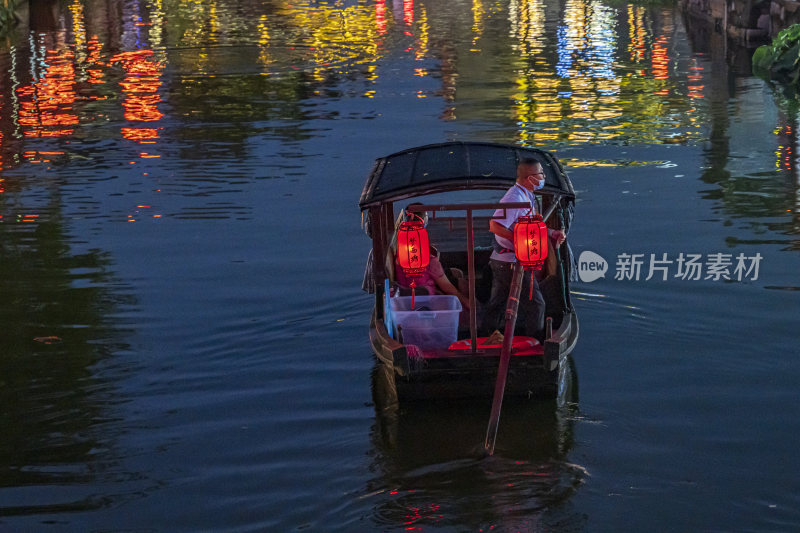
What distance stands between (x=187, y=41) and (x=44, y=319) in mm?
34880

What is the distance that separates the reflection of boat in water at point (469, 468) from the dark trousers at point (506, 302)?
807 millimetres

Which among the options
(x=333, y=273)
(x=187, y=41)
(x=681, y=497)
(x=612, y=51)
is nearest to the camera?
(x=681, y=497)

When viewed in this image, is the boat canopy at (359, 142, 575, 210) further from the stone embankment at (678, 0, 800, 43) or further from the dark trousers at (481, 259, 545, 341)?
the stone embankment at (678, 0, 800, 43)

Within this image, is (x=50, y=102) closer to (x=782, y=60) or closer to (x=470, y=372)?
(x=782, y=60)

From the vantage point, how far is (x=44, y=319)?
13789 mm

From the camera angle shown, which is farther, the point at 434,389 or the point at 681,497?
the point at 434,389

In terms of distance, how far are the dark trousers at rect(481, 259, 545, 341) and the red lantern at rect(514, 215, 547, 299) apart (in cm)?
69

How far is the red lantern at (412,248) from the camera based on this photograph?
35.0 feet

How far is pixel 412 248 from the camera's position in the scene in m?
10.7

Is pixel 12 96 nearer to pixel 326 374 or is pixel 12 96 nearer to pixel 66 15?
pixel 326 374

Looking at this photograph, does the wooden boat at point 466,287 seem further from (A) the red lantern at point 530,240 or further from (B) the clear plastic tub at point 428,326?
(A) the red lantern at point 530,240

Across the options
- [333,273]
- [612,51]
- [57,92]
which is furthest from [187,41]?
[333,273]

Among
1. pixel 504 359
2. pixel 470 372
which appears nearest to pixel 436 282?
pixel 470 372

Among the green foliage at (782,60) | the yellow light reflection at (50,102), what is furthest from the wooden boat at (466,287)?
the green foliage at (782,60)
